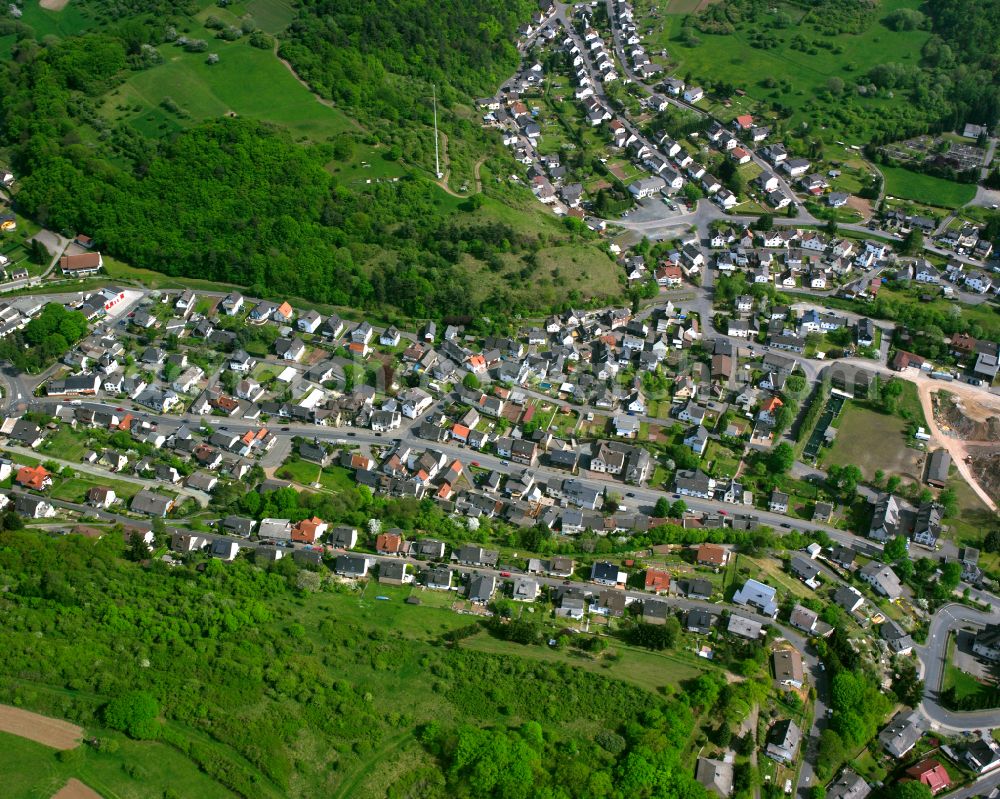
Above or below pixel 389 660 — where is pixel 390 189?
above

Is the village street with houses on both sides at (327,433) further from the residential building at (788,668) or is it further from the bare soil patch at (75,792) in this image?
the bare soil patch at (75,792)

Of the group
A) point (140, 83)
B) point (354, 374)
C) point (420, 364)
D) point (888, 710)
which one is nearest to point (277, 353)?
point (354, 374)

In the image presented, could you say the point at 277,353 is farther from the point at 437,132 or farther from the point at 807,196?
the point at 807,196

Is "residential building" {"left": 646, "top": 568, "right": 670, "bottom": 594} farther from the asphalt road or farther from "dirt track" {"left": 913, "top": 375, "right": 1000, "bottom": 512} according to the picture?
"dirt track" {"left": 913, "top": 375, "right": 1000, "bottom": 512}

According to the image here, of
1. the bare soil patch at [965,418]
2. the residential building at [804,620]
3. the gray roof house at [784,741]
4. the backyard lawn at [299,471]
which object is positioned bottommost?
the gray roof house at [784,741]

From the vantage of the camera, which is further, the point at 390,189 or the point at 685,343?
the point at 390,189

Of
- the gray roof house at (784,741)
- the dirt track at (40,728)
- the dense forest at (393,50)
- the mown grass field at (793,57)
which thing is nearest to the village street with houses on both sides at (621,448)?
the gray roof house at (784,741)
